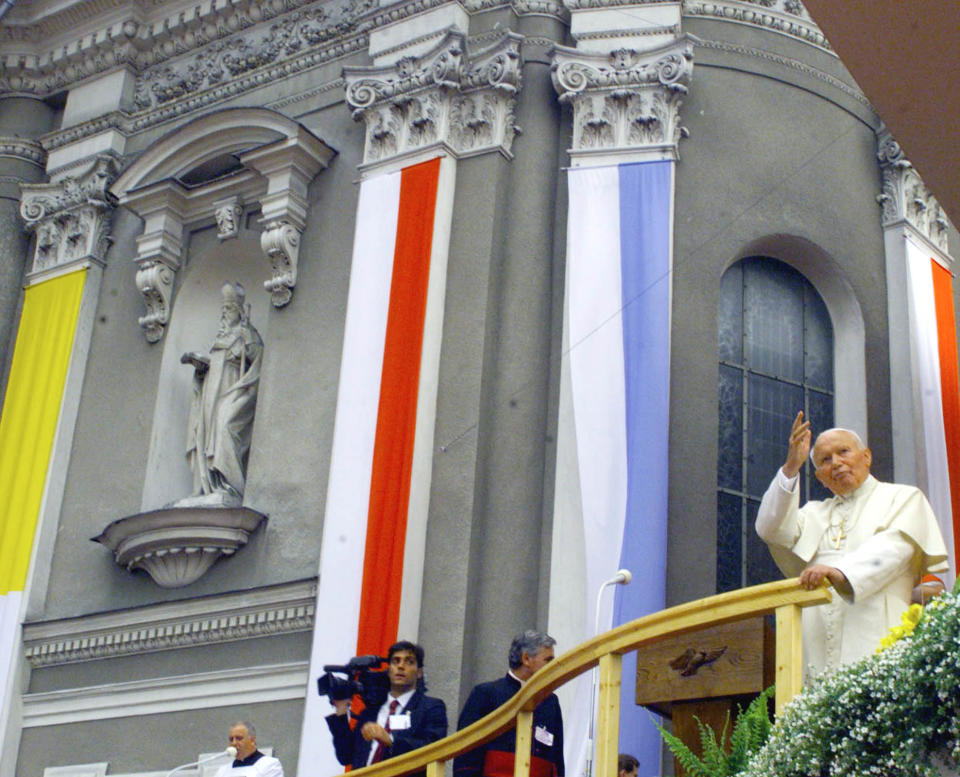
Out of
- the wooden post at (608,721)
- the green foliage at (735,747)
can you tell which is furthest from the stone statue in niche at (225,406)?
the green foliage at (735,747)

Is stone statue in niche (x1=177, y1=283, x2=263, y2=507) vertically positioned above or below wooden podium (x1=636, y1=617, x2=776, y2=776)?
above

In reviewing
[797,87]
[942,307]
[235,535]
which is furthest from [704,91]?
[235,535]

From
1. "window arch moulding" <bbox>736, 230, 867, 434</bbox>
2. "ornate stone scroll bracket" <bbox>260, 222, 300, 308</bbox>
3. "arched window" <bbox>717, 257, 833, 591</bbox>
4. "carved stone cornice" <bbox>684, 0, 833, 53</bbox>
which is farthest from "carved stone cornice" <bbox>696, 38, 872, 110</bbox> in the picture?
"ornate stone scroll bracket" <bbox>260, 222, 300, 308</bbox>

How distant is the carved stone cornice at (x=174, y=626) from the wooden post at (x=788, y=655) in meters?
7.32

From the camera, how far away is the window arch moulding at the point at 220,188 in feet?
49.8

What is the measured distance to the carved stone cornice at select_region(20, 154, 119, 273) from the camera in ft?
55.3

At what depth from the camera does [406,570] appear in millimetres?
12781

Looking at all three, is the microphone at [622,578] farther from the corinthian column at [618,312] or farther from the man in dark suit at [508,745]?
the man in dark suit at [508,745]

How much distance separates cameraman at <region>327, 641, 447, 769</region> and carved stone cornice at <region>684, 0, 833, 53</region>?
790 cm

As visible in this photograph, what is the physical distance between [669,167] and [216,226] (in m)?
4.81

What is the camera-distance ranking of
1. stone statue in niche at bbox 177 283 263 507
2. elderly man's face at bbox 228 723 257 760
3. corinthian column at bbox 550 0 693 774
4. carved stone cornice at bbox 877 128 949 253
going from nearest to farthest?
elderly man's face at bbox 228 723 257 760, corinthian column at bbox 550 0 693 774, stone statue in niche at bbox 177 283 263 507, carved stone cornice at bbox 877 128 949 253

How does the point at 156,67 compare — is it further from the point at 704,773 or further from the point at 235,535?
the point at 704,773

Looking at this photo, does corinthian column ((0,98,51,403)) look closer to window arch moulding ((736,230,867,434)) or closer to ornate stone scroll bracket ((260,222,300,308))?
ornate stone scroll bracket ((260,222,300,308))

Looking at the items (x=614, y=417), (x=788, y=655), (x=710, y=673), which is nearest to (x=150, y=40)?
(x=614, y=417)
